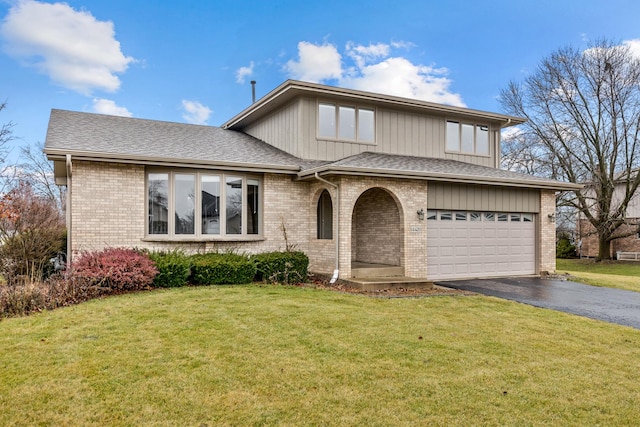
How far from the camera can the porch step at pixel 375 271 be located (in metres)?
12.0

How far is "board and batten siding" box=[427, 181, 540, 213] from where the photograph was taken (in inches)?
513

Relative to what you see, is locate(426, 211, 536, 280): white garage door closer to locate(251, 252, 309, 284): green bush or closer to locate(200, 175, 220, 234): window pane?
locate(251, 252, 309, 284): green bush

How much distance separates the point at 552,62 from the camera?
83.4 ft

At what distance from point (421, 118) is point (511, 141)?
579 inches

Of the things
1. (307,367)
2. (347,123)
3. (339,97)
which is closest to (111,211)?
(339,97)

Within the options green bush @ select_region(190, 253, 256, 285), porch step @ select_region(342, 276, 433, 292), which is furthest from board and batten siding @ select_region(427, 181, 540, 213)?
green bush @ select_region(190, 253, 256, 285)

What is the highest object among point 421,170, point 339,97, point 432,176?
point 339,97

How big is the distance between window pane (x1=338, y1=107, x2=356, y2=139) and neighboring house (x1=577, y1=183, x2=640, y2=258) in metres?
20.7

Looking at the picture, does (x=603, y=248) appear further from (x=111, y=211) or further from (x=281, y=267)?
(x=111, y=211)

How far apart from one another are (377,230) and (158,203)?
254 inches

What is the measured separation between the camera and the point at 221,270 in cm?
1028

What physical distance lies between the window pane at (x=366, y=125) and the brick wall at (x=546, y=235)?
6.09 m

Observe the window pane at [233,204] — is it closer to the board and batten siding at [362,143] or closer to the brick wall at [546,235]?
the board and batten siding at [362,143]

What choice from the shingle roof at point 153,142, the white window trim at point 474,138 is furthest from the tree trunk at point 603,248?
the shingle roof at point 153,142
